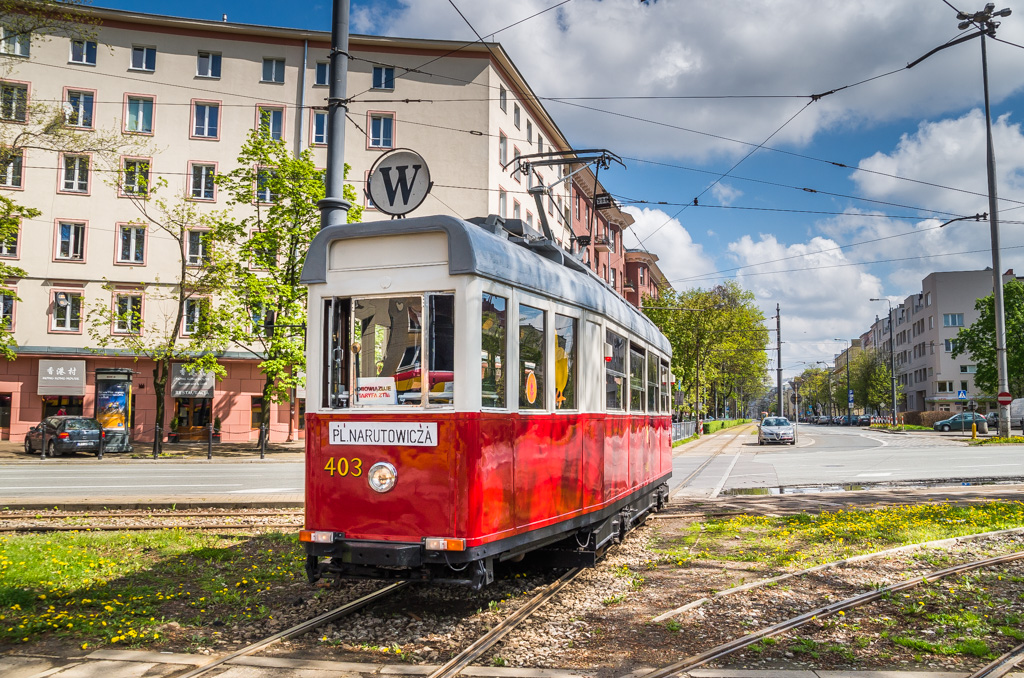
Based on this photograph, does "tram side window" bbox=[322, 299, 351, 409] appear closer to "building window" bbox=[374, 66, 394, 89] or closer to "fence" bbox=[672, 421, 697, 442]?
"building window" bbox=[374, 66, 394, 89]

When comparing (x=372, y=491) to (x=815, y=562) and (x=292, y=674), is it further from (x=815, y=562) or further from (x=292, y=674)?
(x=815, y=562)

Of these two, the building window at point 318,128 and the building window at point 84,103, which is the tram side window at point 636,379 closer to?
the building window at point 318,128

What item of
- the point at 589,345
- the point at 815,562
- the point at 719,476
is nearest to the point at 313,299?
the point at 589,345

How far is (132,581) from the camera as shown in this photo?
24.7ft

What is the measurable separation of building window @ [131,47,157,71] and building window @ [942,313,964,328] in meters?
80.4

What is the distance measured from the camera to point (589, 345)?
24.9 feet

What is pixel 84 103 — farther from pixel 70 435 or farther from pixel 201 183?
pixel 70 435

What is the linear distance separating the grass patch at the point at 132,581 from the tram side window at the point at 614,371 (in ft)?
12.0

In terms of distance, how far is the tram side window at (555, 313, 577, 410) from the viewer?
6.93m

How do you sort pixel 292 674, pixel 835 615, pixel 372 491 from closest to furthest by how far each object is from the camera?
1. pixel 292 674
2. pixel 372 491
3. pixel 835 615

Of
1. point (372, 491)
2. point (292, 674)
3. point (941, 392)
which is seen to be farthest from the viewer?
point (941, 392)

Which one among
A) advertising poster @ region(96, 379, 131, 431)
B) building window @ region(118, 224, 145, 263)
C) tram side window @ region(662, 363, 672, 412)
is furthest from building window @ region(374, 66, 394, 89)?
tram side window @ region(662, 363, 672, 412)

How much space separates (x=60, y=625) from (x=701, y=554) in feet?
20.6

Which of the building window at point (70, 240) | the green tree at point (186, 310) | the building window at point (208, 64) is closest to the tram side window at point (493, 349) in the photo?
the green tree at point (186, 310)
